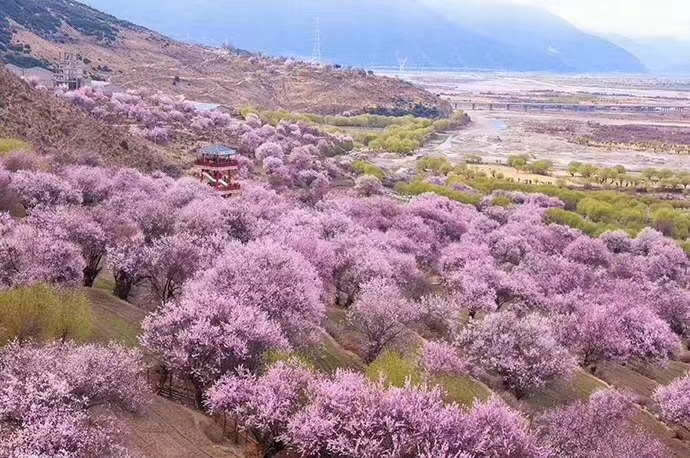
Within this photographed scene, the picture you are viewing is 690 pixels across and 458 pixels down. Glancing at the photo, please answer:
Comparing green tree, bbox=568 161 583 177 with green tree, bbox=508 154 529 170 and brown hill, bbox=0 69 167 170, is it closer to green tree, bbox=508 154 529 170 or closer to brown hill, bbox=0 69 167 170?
green tree, bbox=508 154 529 170

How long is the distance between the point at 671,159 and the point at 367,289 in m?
140

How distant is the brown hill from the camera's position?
66.0 m

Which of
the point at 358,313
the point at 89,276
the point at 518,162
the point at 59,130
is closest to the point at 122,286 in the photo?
the point at 89,276

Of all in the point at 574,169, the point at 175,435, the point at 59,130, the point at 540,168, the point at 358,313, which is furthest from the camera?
the point at 574,169

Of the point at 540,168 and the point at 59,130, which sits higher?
the point at 59,130

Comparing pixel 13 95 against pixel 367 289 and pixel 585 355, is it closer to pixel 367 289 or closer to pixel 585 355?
pixel 367 289

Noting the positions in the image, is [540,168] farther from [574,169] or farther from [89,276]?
[89,276]

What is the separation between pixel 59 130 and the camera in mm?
70875

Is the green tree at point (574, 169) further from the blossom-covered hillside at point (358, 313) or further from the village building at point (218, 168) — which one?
the village building at point (218, 168)

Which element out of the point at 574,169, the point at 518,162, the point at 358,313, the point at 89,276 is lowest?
the point at 358,313

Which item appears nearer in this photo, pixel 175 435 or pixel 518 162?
pixel 175 435

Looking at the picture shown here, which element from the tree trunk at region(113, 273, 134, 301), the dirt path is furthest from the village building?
the dirt path

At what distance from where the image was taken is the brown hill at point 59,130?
217ft

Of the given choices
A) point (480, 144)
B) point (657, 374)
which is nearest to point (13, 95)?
point (657, 374)
